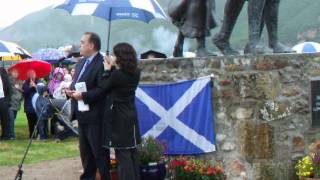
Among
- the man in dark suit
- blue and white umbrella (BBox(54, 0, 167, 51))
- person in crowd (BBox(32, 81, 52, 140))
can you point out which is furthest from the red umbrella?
the man in dark suit

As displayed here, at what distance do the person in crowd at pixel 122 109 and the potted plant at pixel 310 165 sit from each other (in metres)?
2.26

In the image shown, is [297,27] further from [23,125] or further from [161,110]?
[161,110]

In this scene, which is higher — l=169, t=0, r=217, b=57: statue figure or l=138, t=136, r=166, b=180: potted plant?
l=169, t=0, r=217, b=57: statue figure

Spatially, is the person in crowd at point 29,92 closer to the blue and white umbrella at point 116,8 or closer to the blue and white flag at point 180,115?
the blue and white umbrella at point 116,8

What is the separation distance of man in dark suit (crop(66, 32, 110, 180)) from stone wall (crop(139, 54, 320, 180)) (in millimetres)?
1236

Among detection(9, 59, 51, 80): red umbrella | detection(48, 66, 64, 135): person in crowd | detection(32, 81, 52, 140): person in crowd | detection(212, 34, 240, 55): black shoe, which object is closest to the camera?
detection(212, 34, 240, 55): black shoe

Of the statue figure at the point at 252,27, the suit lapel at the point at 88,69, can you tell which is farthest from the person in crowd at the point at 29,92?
the suit lapel at the point at 88,69

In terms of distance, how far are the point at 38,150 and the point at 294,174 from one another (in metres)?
5.46

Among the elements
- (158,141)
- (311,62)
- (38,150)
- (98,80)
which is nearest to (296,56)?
(311,62)

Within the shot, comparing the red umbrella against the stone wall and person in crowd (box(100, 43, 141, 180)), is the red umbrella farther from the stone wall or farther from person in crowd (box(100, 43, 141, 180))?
person in crowd (box(100, 43, 141, 180))

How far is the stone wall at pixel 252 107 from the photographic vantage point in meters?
7.69

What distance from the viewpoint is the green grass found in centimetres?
1041

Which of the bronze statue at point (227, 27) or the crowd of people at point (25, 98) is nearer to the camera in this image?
the bronze statue at point (227, 27)

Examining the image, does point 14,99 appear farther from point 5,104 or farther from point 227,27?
point 227,27
